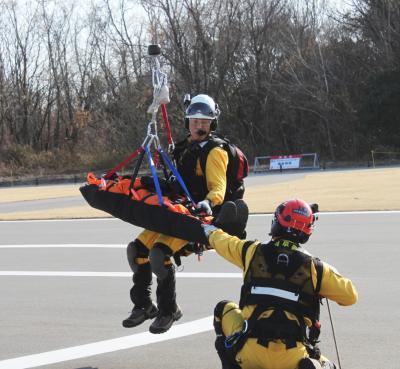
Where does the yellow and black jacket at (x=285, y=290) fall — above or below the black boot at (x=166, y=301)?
above

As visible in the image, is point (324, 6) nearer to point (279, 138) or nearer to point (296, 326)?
point (279, 138)

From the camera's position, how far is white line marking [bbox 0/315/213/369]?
655 cm

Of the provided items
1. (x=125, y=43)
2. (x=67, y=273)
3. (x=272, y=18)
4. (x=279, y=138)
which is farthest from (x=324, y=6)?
(x=67, y=273)

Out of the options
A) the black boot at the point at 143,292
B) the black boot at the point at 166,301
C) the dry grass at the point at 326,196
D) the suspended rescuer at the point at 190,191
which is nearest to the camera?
the suspended rescuer at the point at 190,191

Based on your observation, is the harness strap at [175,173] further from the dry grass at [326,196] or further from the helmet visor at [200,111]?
the dry grass at [326,196]

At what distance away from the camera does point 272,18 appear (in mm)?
54281

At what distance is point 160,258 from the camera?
251 inches

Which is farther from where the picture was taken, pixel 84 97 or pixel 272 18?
pixel 84 97

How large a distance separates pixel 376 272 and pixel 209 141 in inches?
186

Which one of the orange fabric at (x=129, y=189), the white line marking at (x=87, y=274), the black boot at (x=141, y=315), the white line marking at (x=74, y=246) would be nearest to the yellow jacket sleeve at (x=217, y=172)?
the orange fabric at (x=129, y=189)

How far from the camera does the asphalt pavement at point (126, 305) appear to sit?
659cm

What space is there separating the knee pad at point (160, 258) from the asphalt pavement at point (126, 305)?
78 cm

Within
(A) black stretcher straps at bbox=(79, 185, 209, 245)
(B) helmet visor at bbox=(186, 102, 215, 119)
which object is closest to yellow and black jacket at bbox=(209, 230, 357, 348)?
(A) black stretcher straps at bbox=(79, 185, 209, 245)

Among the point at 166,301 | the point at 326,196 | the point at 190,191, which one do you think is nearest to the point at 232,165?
the point at 190,191
